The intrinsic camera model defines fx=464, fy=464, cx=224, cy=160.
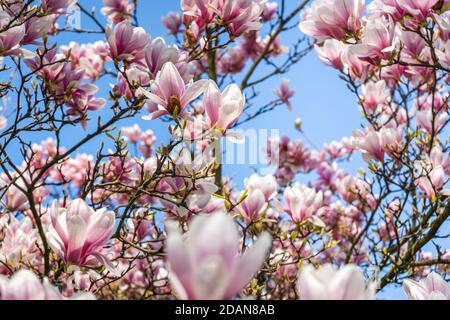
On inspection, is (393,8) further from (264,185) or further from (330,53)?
(264,185)

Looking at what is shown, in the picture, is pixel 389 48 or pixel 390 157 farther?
pixel 390 157

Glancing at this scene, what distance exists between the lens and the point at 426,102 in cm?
397

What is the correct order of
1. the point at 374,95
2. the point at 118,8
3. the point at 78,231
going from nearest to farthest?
the point at 78,231
the point at 374,95
the point at 118,8

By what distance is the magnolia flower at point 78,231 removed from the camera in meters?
1.42

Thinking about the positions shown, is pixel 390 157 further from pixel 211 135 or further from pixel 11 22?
pixel 11 22

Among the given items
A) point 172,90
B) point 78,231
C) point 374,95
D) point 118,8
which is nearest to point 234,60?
point 118,8

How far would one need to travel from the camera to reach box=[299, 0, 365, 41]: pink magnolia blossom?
2.34 meters

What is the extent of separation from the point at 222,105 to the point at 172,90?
0.67 feet

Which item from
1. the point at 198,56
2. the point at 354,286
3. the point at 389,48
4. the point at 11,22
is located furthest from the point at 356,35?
the point at 354,286

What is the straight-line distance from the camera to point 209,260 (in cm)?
77

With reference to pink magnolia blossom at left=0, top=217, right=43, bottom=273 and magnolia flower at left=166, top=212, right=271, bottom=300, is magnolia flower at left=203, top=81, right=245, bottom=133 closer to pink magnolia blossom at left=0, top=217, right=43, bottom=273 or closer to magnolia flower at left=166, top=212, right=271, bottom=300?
magnolia flower at left=166, top=212, right=271, bottom=300

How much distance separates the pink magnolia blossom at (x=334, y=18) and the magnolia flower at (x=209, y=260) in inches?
73.3
